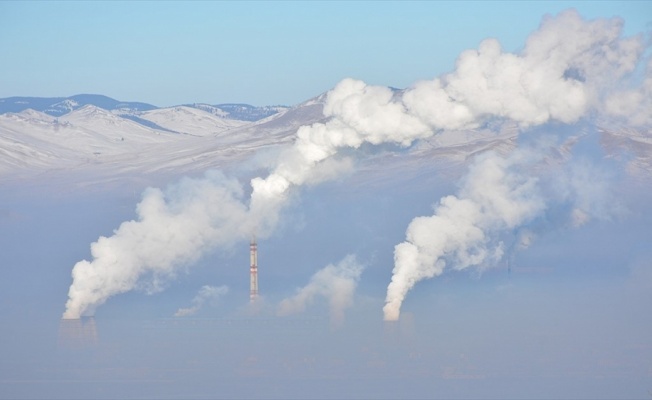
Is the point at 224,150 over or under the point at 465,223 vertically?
over

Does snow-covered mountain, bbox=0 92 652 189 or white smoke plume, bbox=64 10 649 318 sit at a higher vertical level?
snow-covered mountain, bbox=0 92 652 189

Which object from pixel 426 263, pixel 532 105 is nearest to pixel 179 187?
pixel 426 263

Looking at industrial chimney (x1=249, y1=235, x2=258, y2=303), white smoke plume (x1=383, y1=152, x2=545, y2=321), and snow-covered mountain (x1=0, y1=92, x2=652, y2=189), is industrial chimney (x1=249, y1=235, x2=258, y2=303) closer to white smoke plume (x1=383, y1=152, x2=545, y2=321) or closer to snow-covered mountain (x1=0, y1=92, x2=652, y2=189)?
white smoke plume (x1=383, y1=152, x2=545, y2=321)

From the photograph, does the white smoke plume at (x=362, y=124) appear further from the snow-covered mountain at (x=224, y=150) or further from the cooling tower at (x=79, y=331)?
the snow-covered mountain at (x=224, y=150)

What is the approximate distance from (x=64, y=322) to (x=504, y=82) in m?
28.2

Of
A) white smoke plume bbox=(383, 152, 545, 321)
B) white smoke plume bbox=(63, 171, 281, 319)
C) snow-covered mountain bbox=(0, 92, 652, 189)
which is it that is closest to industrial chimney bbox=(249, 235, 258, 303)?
white smoke plume bbox=(63, 171, 281, 319)

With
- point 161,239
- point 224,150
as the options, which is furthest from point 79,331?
point 224,150

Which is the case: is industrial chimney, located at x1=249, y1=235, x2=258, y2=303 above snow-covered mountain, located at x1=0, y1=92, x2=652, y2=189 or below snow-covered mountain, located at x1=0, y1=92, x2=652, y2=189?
below

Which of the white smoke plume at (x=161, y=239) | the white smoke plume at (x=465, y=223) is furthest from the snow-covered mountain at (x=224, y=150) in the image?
→ the white smoke plume at (x=465, y=223)

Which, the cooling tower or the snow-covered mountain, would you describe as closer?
the cooling tower

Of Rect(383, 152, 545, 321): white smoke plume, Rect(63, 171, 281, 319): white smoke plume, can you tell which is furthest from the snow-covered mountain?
Rect(383, 152, 545, 321): white smoke plume

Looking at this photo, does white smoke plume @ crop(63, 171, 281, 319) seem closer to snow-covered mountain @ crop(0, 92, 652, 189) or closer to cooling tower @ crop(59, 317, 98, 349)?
Answer: cooling tower @ crop(59, 317, 98, 349)

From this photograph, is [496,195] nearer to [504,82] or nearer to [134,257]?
[504,82]

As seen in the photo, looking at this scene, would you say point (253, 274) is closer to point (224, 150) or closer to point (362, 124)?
point (362, 124)
